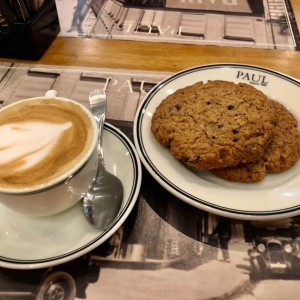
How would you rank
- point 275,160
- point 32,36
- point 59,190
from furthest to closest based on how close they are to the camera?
point 32,36, point 275,160, point 59,190

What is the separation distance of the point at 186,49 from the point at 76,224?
0.78 meters

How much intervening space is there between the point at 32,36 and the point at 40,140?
612 mm

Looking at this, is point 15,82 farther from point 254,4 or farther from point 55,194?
point 254,4

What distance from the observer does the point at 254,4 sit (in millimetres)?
1431

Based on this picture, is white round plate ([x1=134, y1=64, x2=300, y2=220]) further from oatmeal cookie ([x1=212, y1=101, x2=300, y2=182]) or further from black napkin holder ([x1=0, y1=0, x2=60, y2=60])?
black napkin holder ([x1=0, y1=0, x2=60, y2=60])

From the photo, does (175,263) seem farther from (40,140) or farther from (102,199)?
(40,140)

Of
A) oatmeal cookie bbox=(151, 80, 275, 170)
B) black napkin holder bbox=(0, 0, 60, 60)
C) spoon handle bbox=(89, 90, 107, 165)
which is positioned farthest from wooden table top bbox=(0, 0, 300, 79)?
oatmeal cookie bbox=(151, 80, 275, 170)

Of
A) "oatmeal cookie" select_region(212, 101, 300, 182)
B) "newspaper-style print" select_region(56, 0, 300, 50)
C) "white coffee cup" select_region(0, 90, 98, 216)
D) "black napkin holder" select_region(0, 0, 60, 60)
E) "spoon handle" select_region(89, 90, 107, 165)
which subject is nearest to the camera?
"white coffee cup" select_region(0, 90, 98, 216)

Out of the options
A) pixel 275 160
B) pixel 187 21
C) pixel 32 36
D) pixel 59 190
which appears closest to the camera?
pixel 59 190

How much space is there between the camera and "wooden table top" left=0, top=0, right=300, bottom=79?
116 cm

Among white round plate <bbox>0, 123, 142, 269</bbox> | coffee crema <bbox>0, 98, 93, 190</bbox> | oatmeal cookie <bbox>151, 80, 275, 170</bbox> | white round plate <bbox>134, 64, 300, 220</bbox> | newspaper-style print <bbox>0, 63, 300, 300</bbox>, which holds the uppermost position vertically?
coffee crema <bbox>0, 98, 93, 190</bbox>

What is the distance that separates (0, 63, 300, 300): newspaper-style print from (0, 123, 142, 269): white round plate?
4cm

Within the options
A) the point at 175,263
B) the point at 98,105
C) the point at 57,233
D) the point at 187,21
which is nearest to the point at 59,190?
the point at 57,233

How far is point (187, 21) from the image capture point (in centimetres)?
136
